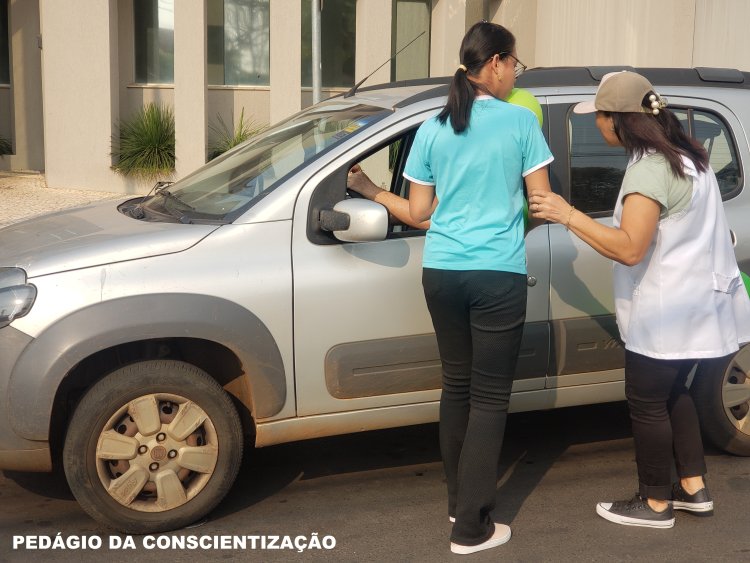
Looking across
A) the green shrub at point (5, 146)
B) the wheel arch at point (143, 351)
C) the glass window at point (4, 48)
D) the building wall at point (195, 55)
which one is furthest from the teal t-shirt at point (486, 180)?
the glass window at point (4, 48)

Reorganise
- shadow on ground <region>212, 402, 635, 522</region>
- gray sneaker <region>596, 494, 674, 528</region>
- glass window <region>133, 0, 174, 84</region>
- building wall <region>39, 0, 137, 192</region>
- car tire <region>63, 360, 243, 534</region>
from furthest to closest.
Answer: glass window <region>133, 0, 174, 84</region>, building wall <region>39, 0, 137, 192</region>, shadow on ground <region>212, 402, 635, 522</region>, gray sneaker <region>596, 494, 674, 528</region>, car tire <region>63, 360, 243, 534</region>

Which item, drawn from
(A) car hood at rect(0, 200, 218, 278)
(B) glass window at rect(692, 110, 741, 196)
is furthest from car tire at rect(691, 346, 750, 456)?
(A) car hood at rect(0, 200, 218, 278)

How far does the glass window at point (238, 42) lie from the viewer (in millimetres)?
16031

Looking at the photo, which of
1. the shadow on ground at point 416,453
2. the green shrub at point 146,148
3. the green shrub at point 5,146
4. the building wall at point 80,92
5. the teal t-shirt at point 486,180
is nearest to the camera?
the teal t-shirt at point 486,180

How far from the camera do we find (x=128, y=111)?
16.0 m

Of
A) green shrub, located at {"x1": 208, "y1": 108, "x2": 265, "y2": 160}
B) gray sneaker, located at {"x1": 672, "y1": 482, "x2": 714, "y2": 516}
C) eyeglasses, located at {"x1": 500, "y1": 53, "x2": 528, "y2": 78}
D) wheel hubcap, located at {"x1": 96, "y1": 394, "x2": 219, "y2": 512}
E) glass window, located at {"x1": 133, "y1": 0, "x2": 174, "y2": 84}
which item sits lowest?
gray sneaker, located at {"x1": 672, "y1": 482, "x2": 714, "y2": 516}

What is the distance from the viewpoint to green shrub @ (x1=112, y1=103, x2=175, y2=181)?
1514 centimetres

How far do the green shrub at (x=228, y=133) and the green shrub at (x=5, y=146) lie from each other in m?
3.58

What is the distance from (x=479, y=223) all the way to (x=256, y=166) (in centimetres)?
132

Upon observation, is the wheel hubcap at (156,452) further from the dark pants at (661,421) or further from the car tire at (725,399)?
the car tire at (725,399)

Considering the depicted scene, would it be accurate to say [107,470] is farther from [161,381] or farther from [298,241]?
[298,241]

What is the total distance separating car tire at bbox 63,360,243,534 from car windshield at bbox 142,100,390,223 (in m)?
0.72

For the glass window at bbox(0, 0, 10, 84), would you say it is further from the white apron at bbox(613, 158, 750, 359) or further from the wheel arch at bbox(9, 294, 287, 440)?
the white apron at bbox(613, 158, 750, 359)

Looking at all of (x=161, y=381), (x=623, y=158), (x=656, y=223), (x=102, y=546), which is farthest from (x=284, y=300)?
(x=623, y=158)
